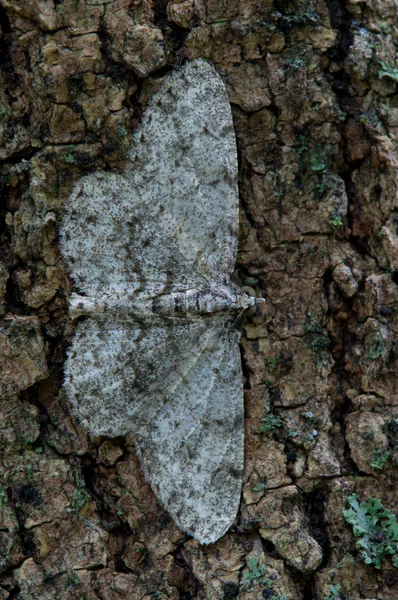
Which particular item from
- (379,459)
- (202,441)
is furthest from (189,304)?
(379,459)

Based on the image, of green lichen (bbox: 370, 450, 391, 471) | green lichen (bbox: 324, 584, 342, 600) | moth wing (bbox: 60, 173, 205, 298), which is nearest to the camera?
green lichen (bbox: 324, 584, 342, 600)

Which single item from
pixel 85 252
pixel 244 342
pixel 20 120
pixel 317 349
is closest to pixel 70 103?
pixel 20 120

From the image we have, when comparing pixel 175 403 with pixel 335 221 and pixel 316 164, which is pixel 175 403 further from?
pixel 316 164

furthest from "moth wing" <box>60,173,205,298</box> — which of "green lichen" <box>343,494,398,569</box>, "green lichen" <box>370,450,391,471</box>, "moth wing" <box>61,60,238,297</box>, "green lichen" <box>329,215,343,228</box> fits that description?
"green lichen" <box>343,494,398,569</box>

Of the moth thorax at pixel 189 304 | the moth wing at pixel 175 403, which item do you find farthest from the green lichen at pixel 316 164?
the moth wing at pixel 175 403

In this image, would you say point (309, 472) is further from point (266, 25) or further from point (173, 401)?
point (266, 25)

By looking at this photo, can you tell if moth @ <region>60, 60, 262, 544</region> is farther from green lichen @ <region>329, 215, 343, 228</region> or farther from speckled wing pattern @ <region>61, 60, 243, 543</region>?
green lichen @ <region>329, 215, 343, 228</region>
